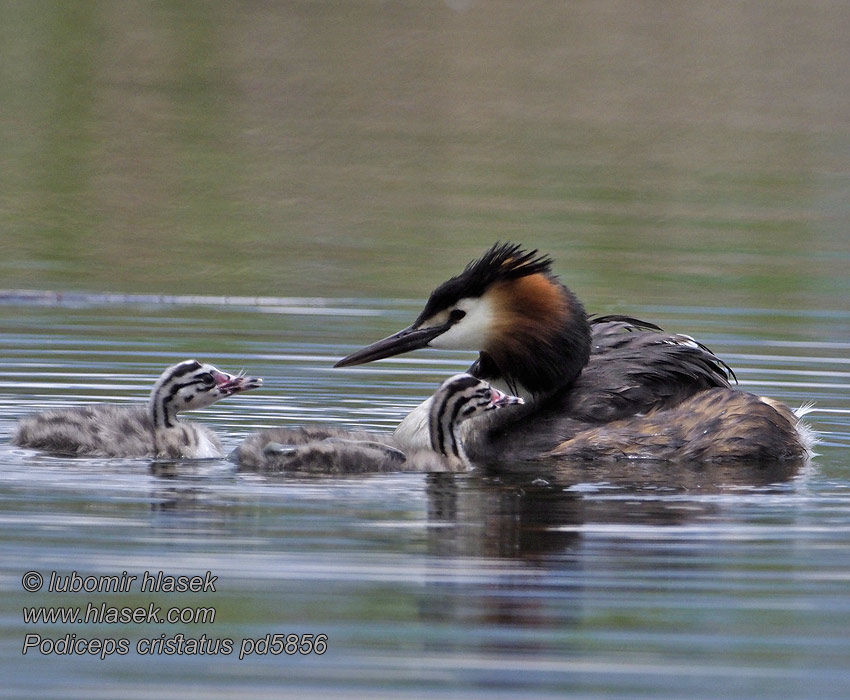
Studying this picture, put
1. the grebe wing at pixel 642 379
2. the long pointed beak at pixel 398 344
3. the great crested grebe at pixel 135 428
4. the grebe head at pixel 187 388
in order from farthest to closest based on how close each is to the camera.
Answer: the long pointed beak at pixel 398 344 → the grebe wing at pixel 642 379 → the grebe head at pixel 187 388 → the great crested grebe at pixel 135 428

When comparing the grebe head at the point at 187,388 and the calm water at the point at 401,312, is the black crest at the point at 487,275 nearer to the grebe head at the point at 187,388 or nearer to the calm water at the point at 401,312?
the calm water at the point at 401,312

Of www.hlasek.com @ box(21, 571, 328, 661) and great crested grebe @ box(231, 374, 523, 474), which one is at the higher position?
great crested grebe @ box(231, 374, 523, 474)

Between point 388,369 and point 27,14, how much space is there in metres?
21.3

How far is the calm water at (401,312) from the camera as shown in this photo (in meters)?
5.30

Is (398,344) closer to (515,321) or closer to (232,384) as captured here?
(515,321)

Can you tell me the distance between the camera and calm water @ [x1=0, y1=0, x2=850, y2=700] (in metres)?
5.30

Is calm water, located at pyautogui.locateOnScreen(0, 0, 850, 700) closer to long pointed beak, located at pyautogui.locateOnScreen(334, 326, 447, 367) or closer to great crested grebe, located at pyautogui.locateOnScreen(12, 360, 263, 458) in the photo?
great crested grebe, located at pyautogui.locateOnScreen(12, 360, 263, 458)

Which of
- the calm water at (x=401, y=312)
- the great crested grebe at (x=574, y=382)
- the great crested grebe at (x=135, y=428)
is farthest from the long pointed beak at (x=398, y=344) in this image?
the great crested grebe at (x=135, y=428)

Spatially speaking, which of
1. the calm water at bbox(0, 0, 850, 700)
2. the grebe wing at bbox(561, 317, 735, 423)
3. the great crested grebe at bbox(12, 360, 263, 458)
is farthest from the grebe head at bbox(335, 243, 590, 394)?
the great crested grebe at bbox(12, 360, 263, 458)

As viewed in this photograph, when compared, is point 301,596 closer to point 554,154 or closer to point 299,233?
point 299,233

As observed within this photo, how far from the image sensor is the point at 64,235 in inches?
606

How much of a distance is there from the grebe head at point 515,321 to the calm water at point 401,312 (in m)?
0.66

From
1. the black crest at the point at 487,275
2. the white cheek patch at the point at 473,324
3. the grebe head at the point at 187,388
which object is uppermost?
the black crest at the point at 487,275

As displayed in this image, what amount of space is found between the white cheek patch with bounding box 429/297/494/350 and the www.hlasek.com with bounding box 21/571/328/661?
2952 mm
